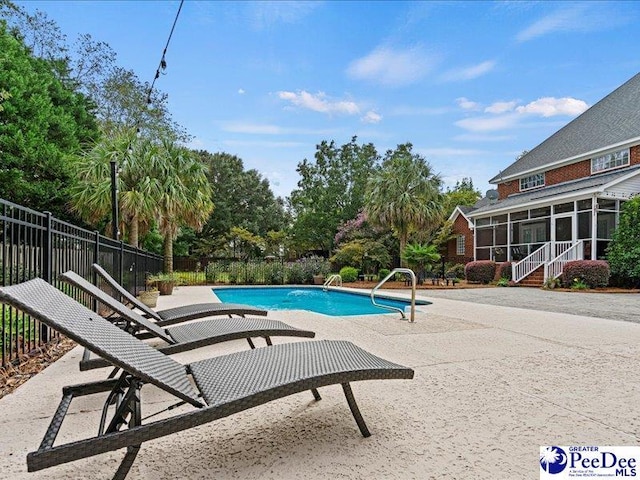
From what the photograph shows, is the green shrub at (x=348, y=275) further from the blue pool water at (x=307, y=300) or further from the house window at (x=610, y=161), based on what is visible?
the house window at (x=610, y=161)

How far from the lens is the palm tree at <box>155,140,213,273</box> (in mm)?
14102

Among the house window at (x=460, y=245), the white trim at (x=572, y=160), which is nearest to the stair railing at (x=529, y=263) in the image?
the white trim at (x=572, y=160)

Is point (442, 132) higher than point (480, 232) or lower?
higher

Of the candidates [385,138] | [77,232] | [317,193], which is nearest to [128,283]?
[77,232]

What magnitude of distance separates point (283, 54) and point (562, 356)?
40.7 feet

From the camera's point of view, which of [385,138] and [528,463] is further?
[385,138]

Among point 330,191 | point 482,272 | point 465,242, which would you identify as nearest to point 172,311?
point 482,272

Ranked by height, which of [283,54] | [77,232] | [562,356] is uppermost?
[283,54]

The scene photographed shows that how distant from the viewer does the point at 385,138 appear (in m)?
28.5

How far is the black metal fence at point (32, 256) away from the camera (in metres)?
3.45

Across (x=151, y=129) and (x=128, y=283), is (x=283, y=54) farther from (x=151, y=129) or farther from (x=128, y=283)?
(x=151, y=129)

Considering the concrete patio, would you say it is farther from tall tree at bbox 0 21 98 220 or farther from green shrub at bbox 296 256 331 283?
tall tree at bbox 0 21 98 220

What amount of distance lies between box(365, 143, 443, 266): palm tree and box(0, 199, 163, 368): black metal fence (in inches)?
530

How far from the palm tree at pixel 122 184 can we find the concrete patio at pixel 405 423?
33.1ft
